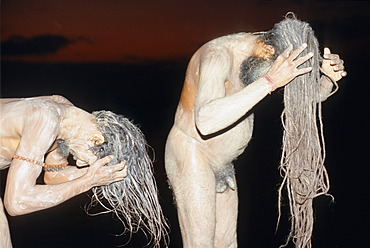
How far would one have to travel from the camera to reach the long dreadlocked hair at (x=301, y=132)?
121 inches

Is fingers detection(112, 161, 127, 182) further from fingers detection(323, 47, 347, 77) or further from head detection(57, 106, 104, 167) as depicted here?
fingers detection(323, 47, 347, 77)

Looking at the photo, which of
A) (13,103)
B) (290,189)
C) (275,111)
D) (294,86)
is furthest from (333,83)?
(275,111)

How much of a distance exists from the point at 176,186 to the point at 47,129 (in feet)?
1.94

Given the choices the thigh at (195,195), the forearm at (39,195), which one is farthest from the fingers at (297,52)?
the forearm at (39,195)

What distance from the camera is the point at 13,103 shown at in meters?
3.03

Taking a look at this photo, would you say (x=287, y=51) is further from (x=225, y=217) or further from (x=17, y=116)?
(x=17, y=116)

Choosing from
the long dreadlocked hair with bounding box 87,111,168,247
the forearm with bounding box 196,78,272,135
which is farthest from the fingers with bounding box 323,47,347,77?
the long dreadlocked hair with bounding box 87,111,168,247

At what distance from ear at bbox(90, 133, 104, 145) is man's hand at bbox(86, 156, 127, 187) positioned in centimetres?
8

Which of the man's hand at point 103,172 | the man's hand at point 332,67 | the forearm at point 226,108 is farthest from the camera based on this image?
the man's hand at point 332,67

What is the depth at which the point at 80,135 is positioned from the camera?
10.1ft

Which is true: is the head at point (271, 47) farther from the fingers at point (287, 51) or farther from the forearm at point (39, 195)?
the forearm at point (39, 195)

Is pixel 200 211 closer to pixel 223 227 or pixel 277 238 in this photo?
pixel 223 227

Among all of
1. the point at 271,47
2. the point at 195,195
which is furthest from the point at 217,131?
the point at 271,47

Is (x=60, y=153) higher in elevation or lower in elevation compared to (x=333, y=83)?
lower
